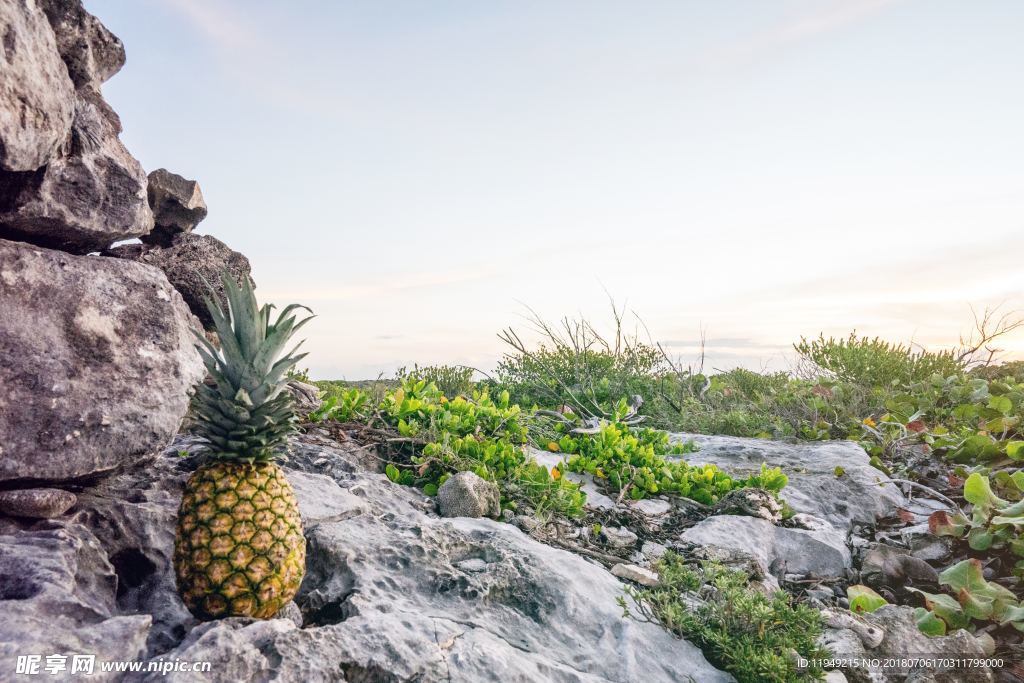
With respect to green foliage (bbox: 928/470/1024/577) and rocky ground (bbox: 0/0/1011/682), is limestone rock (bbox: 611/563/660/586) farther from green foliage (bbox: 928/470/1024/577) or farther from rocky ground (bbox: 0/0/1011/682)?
green foliage (bbox: 928/470/1024/577)

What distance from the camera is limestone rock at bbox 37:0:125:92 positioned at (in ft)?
11.4

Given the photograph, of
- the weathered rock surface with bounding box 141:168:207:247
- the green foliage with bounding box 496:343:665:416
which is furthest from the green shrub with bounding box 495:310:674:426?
the weathered rock surface with bounding box 141:168:207:247

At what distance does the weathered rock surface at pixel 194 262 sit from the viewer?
4.41m

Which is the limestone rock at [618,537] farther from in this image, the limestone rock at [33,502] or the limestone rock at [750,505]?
the limestone rock at [33,502]

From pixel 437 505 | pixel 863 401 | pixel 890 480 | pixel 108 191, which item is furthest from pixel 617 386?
pixel 108 191

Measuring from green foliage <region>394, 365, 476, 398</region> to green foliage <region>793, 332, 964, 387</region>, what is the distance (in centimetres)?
626

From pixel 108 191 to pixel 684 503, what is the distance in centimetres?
466

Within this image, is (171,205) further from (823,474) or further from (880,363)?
(880,363)

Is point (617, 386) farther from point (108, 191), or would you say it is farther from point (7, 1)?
point (7, 1)

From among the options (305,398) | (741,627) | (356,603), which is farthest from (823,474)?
(356,603)

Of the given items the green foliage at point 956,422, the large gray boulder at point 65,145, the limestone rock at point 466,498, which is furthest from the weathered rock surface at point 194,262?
the green foliage at point 956,422

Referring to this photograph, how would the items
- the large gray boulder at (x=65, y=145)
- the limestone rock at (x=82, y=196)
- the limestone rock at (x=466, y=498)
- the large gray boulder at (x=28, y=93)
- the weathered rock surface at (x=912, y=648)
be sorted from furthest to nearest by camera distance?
the limestone rock at (x=466, y=498), the weathered rock surface at (x=912, y=648), the limestone rock at (x=82, y=196), the large gray boulder at (x=65, y=145), the large gray boulder at (x=28, y=93)

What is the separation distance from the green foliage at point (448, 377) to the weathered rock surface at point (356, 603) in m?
6.06

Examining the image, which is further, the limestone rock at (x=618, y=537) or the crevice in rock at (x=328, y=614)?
the limestone rock at (x=618, y=537)
